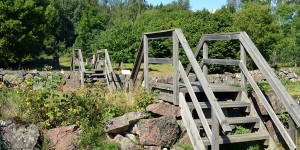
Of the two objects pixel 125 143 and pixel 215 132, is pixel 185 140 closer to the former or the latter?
pixel 125 143

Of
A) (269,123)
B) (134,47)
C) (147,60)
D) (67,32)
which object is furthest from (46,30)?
(269,123)

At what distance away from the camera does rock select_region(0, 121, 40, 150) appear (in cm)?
577

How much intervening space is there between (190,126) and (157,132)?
57 centimetres

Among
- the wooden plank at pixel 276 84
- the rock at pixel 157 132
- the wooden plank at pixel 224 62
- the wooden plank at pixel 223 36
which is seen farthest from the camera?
the wooden plank at pixel 224 62

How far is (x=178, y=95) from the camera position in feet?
20.6

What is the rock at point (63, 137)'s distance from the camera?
19.5 feet

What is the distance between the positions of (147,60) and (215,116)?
3.01 meters

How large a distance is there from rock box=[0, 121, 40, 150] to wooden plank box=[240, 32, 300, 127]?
3.79m

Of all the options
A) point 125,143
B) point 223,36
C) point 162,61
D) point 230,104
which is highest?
point 223,36

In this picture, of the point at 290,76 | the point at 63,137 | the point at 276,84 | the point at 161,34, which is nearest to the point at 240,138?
the point at 276,84

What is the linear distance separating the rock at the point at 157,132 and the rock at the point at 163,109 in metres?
0.26

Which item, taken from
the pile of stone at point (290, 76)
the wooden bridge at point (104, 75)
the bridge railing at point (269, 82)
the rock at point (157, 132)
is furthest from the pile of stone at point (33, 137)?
the pile of stone at point (290, 76)

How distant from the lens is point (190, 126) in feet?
19.1

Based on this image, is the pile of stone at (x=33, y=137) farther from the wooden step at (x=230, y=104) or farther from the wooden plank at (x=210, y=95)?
the wooden plank at (x=210, y=95)
